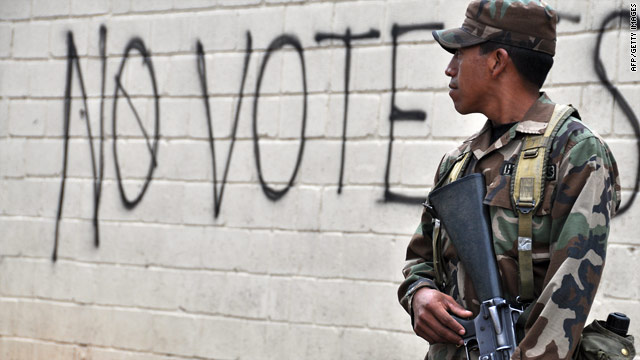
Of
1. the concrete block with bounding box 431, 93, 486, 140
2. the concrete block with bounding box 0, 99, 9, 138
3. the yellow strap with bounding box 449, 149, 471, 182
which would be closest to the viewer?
the yellow strap with bounding box 449, 149, 471, 182

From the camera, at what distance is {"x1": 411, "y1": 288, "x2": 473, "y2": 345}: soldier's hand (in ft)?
6.32

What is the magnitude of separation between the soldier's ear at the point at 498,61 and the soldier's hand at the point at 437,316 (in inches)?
22.6

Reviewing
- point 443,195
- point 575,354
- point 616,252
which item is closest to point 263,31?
point 616,252

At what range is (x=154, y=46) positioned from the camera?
4379mm

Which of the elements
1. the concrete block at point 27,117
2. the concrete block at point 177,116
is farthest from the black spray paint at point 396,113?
the concrete block at point 27,117

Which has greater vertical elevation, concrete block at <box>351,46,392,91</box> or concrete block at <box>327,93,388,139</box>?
concrete block at <box>351,46,392,91</box>

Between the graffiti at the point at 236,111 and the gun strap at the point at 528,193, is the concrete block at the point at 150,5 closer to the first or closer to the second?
the graffiti at the point at 236,111

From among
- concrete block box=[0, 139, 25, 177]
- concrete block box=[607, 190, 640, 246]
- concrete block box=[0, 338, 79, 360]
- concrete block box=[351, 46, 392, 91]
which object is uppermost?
concrete block box=[351, 46, 392, 91]

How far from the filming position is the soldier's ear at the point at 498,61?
198 cm

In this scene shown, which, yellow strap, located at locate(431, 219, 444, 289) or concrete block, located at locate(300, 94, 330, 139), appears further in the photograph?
concrete block, located at locate(300, 94, 330, 139)

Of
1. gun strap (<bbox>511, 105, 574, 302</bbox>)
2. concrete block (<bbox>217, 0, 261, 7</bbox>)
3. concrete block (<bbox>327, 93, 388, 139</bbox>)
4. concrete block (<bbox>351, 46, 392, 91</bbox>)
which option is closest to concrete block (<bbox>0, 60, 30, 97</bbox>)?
concrete block (<bbox>217, 0, 261, 7</bbox>)

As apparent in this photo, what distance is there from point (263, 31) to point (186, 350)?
171cm

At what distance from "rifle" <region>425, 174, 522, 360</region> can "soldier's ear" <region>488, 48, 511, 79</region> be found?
0.27 metres

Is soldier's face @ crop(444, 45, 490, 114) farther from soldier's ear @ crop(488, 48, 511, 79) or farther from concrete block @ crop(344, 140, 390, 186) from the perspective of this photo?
concrete block @ crop(344, 140, 390, 186)
